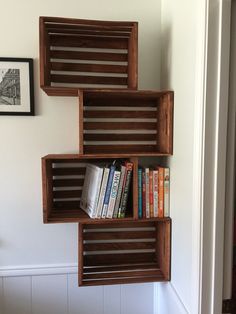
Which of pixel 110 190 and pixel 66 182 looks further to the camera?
pixel 66 182

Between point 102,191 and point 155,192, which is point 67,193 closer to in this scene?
point 102,191

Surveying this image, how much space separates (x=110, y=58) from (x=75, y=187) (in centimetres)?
66

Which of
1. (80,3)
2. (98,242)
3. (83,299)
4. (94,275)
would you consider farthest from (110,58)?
(83,299)

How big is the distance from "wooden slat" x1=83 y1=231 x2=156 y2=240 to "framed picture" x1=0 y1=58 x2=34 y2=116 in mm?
678

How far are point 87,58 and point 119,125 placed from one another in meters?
0.36

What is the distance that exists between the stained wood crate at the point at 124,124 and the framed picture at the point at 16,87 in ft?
0.90

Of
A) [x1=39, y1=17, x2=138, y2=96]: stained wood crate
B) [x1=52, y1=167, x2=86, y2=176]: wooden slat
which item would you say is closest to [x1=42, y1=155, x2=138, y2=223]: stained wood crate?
[x1=52, y1=167, x2=86, y2=176]: wooden slat

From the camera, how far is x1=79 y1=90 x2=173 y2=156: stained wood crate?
55.1 inches

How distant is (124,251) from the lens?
150cm

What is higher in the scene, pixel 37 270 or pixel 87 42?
pixel 87 42

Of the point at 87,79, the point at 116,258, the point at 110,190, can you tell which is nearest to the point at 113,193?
the point at 110,190

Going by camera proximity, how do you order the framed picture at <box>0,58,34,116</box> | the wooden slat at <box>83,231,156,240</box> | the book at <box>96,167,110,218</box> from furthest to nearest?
the wooden slat at <box>83,231,156,240</box>, the framed picture at <box>0,58,34,116</box>, the book at <box>96,167,110,218</box>

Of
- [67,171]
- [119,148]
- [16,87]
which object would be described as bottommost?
[67,171]

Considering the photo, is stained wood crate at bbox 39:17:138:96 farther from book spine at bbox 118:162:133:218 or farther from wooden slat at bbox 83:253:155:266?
wooden slat at bbox 83:253:155:266
